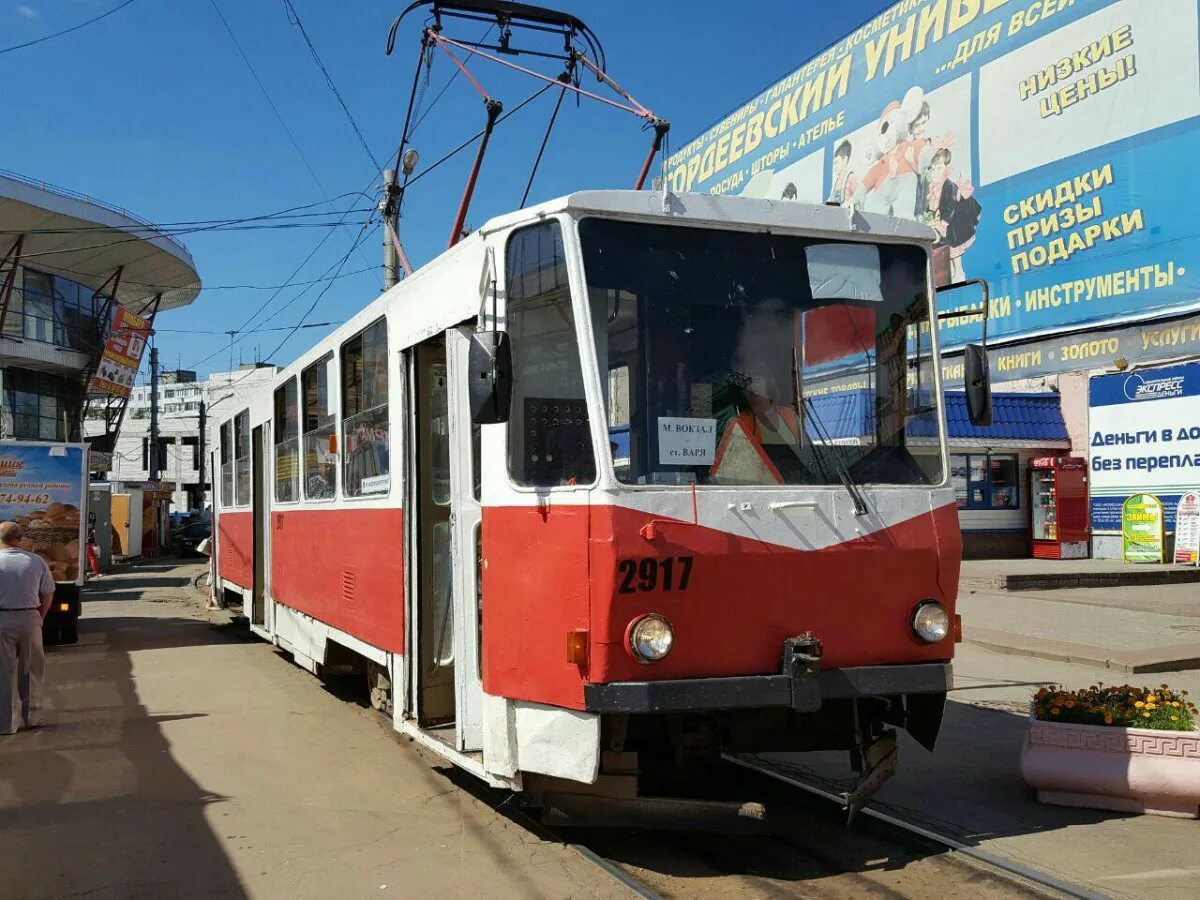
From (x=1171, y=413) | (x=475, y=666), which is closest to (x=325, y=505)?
(x=475, y=666)

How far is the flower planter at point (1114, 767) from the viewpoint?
20.1 feet

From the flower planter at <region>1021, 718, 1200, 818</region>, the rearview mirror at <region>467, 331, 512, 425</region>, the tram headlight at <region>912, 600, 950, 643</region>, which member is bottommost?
the flower planter at <region>1021, 718, 1200, 818</region>

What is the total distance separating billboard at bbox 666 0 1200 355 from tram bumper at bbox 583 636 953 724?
17.8m

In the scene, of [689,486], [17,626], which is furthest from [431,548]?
[17,626]

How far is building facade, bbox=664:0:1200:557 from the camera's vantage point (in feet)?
70.4

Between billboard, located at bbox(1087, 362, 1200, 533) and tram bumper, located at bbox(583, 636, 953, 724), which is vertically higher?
billboard, located at bbox(1087, 362, 1200, 533)

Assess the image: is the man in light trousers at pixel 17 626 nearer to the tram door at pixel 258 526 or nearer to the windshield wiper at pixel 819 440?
the tram door at pixel 258 526

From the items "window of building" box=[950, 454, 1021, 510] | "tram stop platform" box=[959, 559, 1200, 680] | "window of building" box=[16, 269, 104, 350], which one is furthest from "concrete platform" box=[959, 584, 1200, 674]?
"window of building" box=[16, 269, 104, 350]

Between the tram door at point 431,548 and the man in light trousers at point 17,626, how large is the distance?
4181mm

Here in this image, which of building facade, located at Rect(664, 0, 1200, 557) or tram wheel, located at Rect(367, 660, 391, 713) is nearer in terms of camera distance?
tram wheel, located at Rect(367, 660, 391, 713)

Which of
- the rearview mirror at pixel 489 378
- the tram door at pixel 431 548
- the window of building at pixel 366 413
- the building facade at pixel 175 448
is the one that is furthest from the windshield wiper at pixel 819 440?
the building facade at pixel 175 448

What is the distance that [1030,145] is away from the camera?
969 inches

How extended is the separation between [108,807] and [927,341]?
5.43m

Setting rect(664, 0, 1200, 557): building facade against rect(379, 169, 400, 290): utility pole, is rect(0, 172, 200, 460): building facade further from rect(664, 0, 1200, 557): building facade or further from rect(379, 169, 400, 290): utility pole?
rect(664, 0, 1200, 557): building facade
